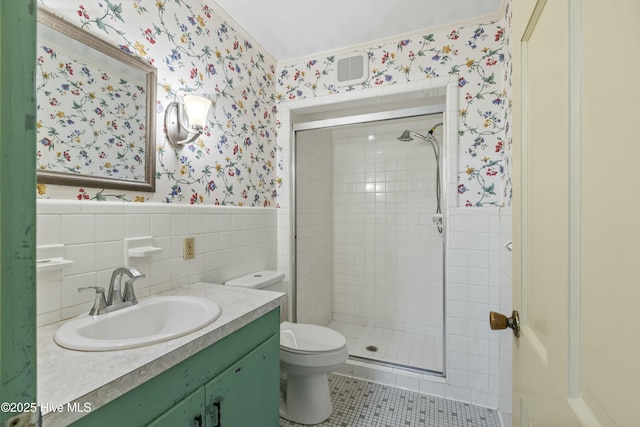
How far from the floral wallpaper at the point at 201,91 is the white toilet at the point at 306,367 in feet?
2.03

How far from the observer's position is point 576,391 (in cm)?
44

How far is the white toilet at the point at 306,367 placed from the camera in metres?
1.57

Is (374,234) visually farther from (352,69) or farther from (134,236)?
(134,236)

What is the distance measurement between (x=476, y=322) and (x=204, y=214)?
172cm

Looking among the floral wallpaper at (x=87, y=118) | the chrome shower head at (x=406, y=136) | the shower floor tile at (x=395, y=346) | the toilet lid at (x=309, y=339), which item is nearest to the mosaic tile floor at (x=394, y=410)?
the shower floor tile at (x=395, y=346)

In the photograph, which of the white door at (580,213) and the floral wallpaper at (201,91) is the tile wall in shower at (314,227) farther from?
the white door at (580,213)

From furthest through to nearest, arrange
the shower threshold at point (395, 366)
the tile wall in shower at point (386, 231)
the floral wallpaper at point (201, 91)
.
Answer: the tile wall in shower at point (386, 231), the shower threshold at point (395, 366), the floral wallpaper at point (201, 91)

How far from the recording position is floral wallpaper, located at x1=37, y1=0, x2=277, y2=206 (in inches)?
46.6

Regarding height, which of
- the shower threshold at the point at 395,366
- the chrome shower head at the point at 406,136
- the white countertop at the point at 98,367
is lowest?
the shower threshold at the point at 395,366

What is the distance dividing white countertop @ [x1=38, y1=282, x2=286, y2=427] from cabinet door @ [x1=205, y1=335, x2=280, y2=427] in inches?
6.6

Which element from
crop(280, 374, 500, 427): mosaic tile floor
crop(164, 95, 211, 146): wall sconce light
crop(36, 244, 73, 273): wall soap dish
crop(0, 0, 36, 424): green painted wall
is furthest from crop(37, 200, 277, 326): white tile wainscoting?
crop(280, 374, 500, 427): mosaic tile floor

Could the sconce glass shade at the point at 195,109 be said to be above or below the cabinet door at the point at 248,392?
above

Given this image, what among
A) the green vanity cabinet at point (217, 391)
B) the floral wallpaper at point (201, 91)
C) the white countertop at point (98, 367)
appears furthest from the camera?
the floral wallpaper at point (201, 91)

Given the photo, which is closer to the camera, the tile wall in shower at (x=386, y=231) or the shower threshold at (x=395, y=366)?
the shower threshold at (x=395, y=366)
